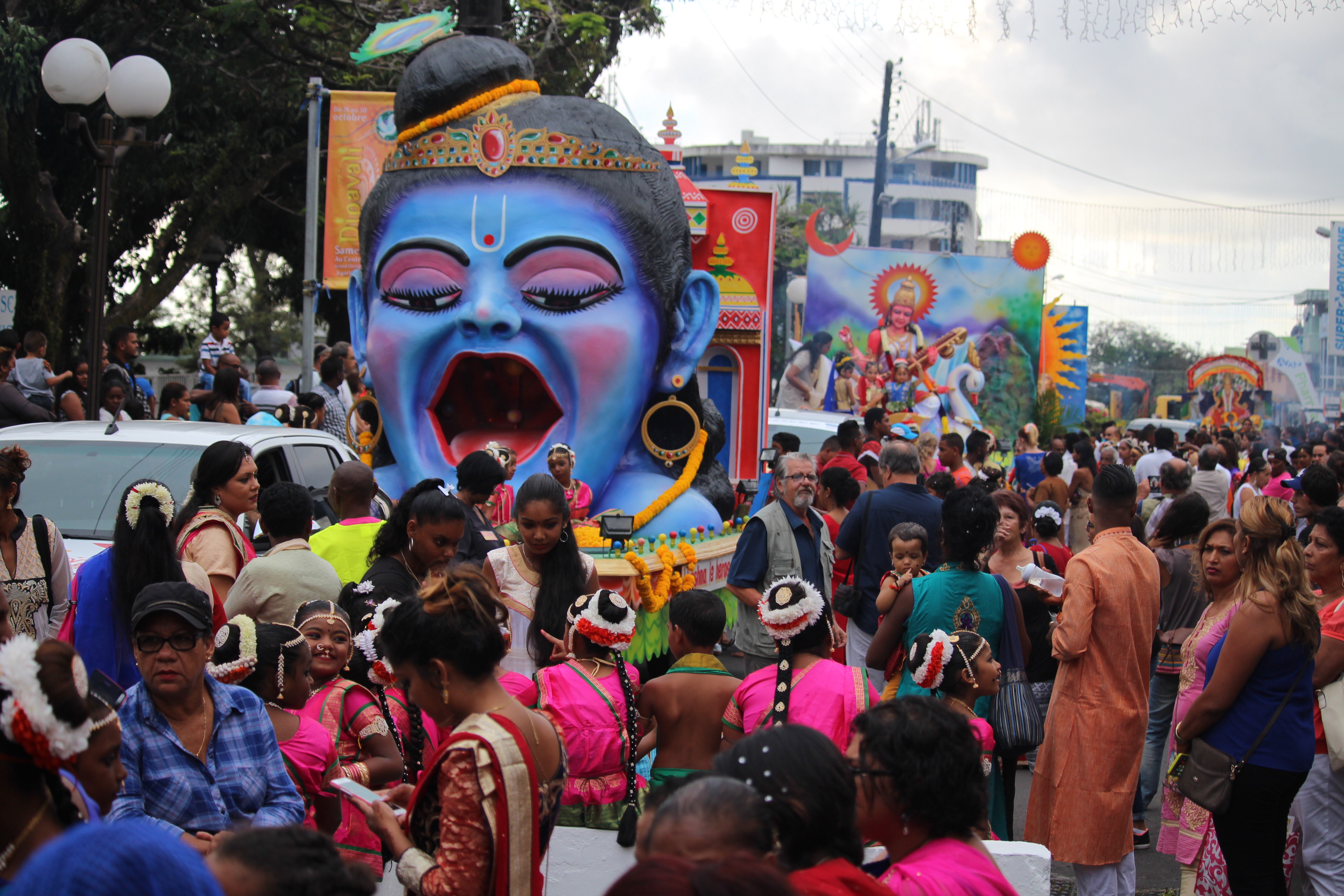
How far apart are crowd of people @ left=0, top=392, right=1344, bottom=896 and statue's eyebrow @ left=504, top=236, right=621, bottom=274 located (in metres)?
1.95

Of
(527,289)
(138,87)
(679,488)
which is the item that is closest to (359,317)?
(527,289)

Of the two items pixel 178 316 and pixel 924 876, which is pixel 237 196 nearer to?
pixel 178 316

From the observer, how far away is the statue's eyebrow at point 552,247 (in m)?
7.75

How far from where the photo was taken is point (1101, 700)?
4613 mm

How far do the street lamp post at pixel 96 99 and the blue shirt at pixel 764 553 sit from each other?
4.53 metres

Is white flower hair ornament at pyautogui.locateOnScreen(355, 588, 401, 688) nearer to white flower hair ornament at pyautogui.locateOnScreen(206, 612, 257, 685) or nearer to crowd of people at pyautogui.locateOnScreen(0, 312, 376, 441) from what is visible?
white flower hair ornament at pyautogui.locateOnScreen(206, 612, 257, 685)

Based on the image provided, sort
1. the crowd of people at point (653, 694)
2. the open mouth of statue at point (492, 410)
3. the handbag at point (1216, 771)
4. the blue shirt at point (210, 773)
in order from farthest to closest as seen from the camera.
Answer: the open mouth of statue at point (492, 410) → the handbag at point (1216, 771) → the blue shirt at point (210, 773) → the crowd of people at point (653, 694)

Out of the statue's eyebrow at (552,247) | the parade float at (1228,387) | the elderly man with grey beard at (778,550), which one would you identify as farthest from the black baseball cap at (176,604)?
the parade float at (1228,387)

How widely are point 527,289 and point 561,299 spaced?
8.6 inches

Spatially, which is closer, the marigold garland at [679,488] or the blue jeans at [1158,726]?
the blue jeans at [1158,726]

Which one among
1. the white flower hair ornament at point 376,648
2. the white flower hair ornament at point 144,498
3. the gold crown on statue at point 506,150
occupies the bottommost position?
the white flower hair ornament at point 376,648

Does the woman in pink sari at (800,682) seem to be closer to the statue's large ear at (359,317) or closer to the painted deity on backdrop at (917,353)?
the statue's large ear at (359,317)

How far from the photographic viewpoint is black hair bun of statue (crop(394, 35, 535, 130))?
813 centimetres

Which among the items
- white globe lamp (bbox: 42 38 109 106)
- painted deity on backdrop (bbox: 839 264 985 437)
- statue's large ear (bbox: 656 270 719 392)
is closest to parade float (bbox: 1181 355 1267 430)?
painted deity on backdrop (bbox: 839 264 985 437)
